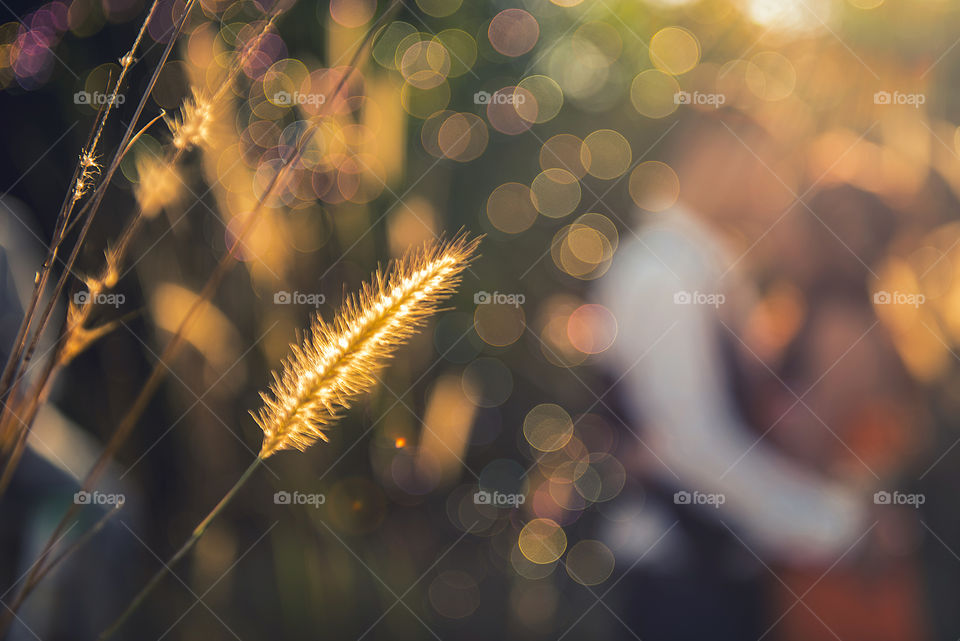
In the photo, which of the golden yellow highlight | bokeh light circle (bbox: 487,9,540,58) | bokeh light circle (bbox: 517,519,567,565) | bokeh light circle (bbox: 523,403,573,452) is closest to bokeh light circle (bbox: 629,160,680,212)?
bokeh light circle (bbox: 487,9,540,58)

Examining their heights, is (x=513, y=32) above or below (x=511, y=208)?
above

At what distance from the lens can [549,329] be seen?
3.14 ft

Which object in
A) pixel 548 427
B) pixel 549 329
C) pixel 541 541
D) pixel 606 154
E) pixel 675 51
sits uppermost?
pixel 675 51

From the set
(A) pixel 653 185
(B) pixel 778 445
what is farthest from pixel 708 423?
(A) pixel 653 185

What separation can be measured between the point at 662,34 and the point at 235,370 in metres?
0.94

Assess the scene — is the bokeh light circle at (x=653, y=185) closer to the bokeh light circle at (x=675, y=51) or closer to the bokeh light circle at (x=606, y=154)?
the bokeh light circle at (x=606, y=154)

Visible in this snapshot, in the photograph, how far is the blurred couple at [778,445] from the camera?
94 cm

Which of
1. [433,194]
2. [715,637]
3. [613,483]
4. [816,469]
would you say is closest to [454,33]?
[433,194]

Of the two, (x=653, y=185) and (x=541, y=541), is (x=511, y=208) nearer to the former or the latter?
(x=653, y=185)

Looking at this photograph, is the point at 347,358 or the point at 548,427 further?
the point at 548,427

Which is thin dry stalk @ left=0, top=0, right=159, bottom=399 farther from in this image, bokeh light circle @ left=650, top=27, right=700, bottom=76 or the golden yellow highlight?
bokeh light circle @ left=650, top=27, right=700, bottom=76

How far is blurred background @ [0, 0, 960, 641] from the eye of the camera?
843 millimetres

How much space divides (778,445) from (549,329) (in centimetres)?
46

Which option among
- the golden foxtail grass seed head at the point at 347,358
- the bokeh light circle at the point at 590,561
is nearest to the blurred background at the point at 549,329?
the bokeh light circle at the point at 590,561
